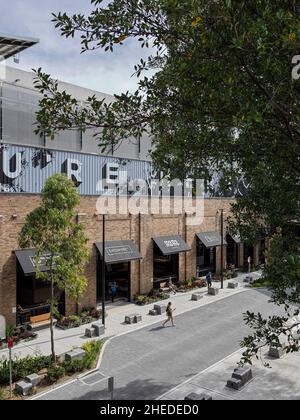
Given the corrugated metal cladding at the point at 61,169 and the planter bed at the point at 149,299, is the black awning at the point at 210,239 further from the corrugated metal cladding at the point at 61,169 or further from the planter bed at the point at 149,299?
the corrugated metal cladding at the point at 61,169

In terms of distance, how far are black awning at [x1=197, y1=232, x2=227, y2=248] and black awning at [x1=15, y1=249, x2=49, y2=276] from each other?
16908 millimetres

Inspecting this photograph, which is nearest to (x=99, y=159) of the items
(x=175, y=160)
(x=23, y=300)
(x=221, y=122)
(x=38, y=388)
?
(x=23, y=300)

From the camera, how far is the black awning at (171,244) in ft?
99.9

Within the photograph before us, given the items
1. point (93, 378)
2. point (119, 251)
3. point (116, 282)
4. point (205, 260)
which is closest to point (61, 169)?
Result: point (119, 251)

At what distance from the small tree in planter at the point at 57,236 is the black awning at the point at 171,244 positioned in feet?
42.9

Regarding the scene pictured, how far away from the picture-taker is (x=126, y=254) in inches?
1077

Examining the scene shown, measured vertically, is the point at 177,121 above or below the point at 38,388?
above

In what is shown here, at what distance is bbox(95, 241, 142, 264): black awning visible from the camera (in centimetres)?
2602

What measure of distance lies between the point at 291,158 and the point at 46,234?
12.2 metres

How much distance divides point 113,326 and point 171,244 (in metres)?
10.3

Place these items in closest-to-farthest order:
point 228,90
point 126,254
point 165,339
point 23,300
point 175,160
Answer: point 228,90
point 175,160
point 165,339
point 23,300
point 126,254

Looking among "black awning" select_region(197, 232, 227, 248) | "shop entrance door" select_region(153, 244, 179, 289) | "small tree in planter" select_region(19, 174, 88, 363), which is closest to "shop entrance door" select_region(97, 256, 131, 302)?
"shop entrance door" select_region(153, 244, 179, 289)

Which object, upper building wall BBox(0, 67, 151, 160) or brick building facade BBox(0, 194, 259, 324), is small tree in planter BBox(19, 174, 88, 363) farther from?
upper building wall BBox(0, 67, 151, 160)

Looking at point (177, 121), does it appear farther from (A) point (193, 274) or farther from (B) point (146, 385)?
(A) point (193, 274)
